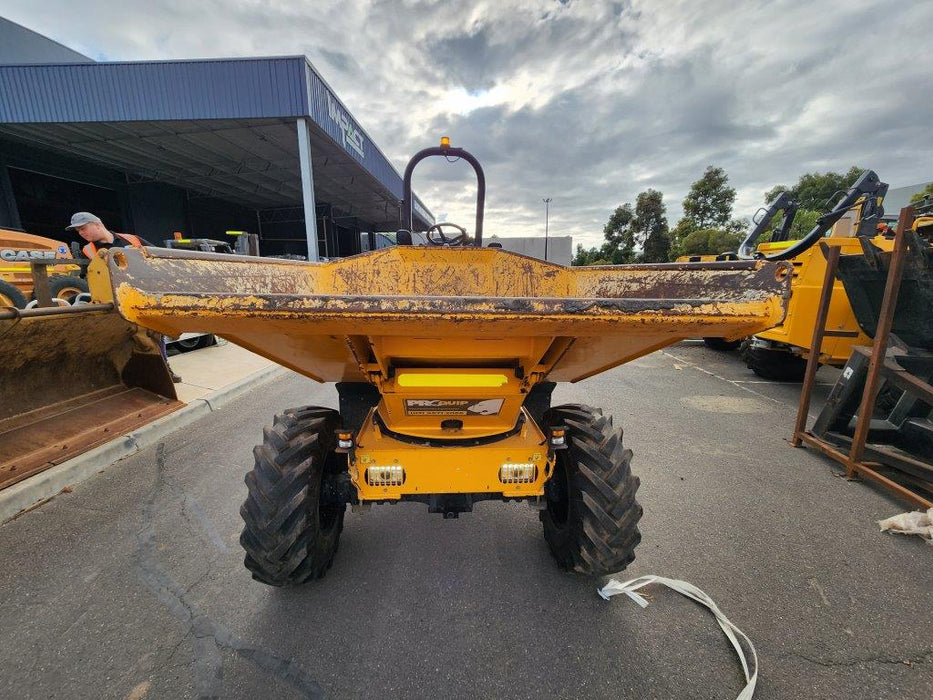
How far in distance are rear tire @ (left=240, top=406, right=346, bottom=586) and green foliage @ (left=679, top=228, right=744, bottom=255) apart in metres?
Answer: 29.8

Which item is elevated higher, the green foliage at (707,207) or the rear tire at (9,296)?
the green foliage at (707,207)

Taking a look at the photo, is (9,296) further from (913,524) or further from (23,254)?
(913,524)

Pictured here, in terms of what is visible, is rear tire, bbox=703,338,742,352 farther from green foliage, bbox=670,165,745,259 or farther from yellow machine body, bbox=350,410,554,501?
green foliage, bbox=670,165,745,259

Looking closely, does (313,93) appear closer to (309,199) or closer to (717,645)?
(309,199)

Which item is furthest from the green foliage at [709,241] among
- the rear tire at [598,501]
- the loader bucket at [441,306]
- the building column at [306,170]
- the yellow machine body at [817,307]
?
the rear tire at [598,501]

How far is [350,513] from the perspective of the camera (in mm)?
2596

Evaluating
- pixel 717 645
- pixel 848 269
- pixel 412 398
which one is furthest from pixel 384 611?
pixel 848 269

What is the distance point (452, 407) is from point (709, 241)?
3118cm

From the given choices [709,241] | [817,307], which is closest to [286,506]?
[817,307]

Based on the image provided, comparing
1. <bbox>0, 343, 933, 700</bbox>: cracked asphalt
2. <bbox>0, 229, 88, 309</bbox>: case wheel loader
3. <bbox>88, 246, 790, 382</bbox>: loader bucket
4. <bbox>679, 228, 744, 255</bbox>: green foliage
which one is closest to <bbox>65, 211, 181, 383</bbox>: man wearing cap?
<bbox>0, 229, 88, 309</bbox>: case wheel loader

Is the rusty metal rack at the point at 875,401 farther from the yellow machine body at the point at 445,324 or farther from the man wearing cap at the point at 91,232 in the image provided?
the man wearing cap at the point at 91,232

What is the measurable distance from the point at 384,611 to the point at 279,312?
1564 mm

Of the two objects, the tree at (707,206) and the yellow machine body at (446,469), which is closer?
the yellow machine body at (446,469)

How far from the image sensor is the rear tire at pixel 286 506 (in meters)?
1.66
